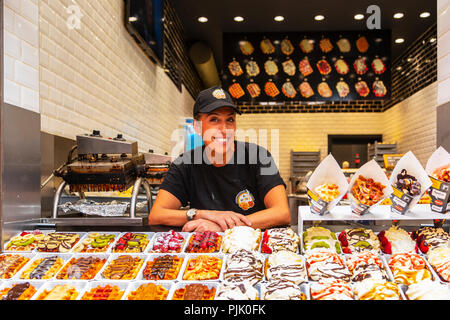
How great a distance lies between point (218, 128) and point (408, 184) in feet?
3.95

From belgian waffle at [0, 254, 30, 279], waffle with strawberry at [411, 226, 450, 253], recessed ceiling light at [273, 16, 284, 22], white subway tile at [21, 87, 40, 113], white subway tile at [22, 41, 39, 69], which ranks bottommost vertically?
belgian waffle at [0, 254, 30, 279]

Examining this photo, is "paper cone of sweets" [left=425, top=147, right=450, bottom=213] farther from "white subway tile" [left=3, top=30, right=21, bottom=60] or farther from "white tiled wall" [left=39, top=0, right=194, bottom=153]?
"white tiled wall" [left=39, top=0, right=194, bottom=153]

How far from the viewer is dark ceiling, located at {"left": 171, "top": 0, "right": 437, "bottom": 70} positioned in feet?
21.1

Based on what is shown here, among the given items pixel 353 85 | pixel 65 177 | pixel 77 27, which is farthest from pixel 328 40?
pixel 65 177

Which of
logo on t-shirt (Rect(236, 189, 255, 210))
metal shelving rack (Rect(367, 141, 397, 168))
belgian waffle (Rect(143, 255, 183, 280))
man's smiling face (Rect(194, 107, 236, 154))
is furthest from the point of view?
metal shelving rack (Rect(367, 141, 397, 168))

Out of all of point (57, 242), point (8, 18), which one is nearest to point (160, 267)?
point (57, 242)

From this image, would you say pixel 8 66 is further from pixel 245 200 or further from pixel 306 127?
pixel 306 127

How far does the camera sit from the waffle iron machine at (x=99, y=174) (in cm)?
217

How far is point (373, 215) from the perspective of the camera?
5.23 ft

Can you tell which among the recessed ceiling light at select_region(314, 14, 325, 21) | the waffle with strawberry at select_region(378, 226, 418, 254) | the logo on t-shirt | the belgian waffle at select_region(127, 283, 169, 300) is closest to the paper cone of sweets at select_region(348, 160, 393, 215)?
the waffle with strawberry at select_region(378, 226, 418, 254)

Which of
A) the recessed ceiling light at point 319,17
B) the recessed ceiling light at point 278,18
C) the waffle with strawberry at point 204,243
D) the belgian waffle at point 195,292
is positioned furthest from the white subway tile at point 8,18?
the recessed ceiling light at point 319,17

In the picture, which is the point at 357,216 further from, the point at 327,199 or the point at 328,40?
the point at 328,40

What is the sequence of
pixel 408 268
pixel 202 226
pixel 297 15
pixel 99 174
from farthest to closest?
pixel 297 15
pixel 99 174
pixel 202 226
pixel 408 268

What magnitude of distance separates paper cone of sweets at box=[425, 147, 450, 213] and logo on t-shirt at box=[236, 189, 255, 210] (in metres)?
1.19
